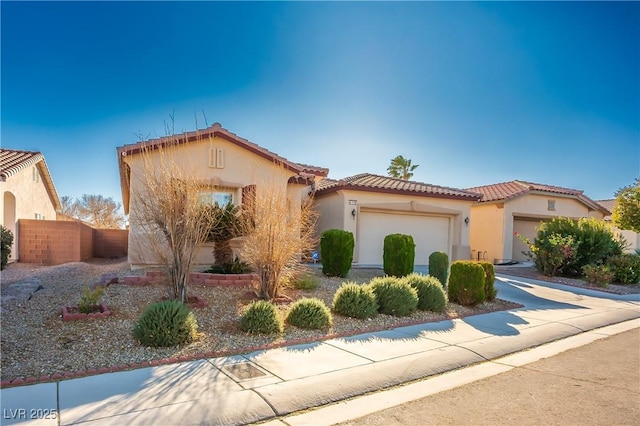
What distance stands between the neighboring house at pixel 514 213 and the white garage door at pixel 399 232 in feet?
15.2

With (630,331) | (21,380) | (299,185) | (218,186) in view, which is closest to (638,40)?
(630,331)

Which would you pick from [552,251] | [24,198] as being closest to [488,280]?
[552,251]

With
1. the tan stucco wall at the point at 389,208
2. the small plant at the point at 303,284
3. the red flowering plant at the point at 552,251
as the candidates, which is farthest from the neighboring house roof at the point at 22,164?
the red flowering plant at the point at 552,251

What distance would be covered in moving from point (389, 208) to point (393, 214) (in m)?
0.58

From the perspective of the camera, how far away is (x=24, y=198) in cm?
1736

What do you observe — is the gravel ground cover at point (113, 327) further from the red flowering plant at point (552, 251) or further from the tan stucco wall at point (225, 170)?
the red flowering plant at point (552, 251)

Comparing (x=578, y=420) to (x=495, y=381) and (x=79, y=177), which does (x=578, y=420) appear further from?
(x=79, y=177)

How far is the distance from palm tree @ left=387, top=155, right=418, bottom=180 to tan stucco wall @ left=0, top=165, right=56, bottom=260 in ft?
89.5

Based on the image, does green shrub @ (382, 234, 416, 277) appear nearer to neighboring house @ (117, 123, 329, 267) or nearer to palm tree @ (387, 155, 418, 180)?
neighboring house @ (117, 123, 329, 267)

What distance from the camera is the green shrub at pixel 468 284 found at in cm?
1030

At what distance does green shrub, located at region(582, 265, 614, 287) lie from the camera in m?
14.9

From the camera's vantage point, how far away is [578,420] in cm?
437

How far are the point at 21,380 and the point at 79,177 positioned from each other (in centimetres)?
1603

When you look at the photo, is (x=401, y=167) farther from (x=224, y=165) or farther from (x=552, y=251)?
(x=224, y=165)
